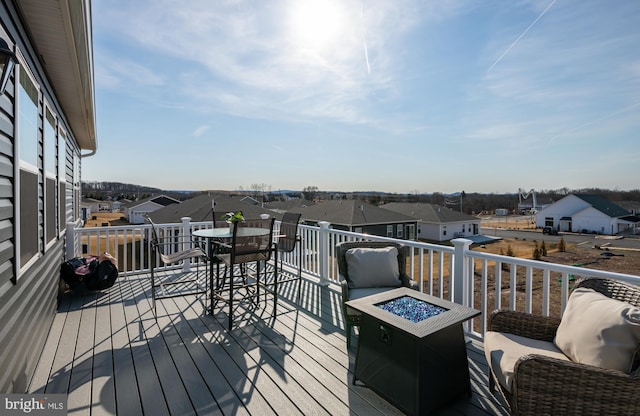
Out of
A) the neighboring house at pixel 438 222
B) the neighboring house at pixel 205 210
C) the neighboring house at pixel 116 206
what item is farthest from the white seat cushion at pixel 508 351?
the neighboring house at pixel 116 206

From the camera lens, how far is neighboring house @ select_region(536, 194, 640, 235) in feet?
128

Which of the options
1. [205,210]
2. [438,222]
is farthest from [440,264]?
[438,222]

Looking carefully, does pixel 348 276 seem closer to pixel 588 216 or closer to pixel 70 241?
pixel 70 241

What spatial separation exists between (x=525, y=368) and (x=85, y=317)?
443 centimetres

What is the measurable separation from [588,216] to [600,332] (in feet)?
167

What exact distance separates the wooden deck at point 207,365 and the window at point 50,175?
1097 mm

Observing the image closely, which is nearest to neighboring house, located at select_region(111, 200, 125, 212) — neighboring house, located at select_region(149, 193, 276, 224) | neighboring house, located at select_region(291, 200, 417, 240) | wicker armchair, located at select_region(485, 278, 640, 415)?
neighboring house, located at select_region(149, 193, 276, 224)

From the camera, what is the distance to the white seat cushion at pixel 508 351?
70.6 inches


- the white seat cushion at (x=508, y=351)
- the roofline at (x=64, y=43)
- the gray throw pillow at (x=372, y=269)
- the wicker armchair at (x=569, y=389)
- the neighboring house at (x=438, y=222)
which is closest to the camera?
the wicker armchair at (x=569, y=389)

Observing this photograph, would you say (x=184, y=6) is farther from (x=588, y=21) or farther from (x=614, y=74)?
(x=614, y=74)

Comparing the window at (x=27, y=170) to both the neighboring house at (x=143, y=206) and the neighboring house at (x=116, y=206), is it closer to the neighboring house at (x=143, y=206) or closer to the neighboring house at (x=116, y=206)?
the neighboring house at (x=143, y=206)

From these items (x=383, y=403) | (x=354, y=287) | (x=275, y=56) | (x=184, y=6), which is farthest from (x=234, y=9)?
(x=383, y=403)

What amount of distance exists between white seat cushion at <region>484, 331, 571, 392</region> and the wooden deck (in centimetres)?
37

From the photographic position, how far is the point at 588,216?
40531 mm
